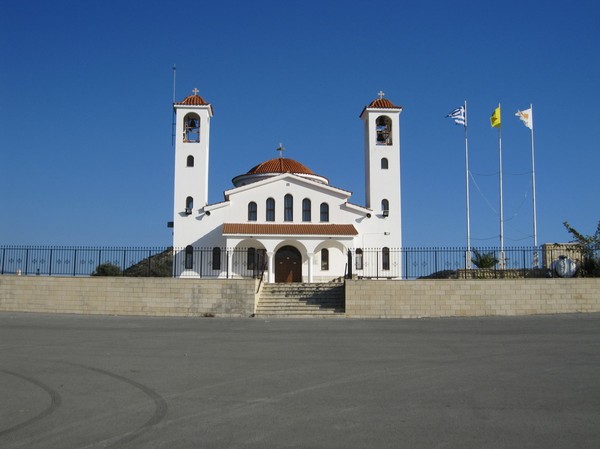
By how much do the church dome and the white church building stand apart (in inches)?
201

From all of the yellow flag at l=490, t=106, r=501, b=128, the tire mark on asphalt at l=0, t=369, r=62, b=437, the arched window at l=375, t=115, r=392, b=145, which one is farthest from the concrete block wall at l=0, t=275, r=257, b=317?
the yellow flag at l=490, t=106, r=501, b=128

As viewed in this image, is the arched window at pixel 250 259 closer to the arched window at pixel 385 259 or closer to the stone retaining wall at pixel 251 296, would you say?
the arched window at pixel 385 259

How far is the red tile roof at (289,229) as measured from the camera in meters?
36.7

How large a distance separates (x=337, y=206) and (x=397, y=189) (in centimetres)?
405

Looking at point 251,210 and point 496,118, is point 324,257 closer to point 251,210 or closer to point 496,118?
point 251,210

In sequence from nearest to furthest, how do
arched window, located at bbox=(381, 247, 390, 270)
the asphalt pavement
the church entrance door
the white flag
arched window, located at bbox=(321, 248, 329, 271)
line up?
the asphalt pavement → arched window, located at bbox=(381, 247, 390, 270) → arched window, located at bbox=(321, 248, 329, 271) → the church entrance door → the white flag

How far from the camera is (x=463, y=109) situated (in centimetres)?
4025

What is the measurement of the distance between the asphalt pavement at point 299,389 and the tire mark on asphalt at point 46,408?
2cm

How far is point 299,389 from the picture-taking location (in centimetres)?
987

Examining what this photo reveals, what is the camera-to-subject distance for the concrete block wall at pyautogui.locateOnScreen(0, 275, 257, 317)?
2542 centimetres

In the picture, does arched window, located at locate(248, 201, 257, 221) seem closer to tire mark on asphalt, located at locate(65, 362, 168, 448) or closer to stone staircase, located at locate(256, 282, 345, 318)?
stone staircase, located at locate(256, 282, 345, 318)

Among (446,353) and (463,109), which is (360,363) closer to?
(446,353)

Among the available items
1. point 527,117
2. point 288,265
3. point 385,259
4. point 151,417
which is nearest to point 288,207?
point 288,265

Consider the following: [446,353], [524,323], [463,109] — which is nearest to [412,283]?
[524,323]
